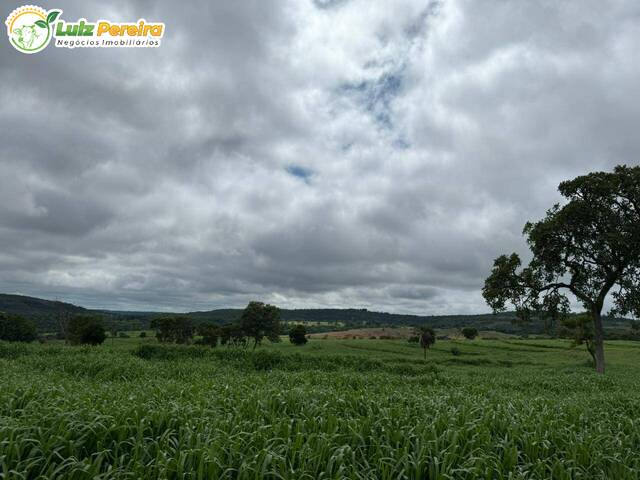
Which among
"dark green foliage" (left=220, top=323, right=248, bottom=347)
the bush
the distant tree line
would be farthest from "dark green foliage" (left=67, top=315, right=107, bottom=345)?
the bush

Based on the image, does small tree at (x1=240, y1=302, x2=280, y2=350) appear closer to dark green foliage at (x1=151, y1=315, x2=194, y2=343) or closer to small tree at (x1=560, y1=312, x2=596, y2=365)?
dark green foliage at (x1=151, y1=315, x2=194, y2=343)

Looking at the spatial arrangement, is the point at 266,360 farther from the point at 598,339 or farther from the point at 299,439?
the point at 598,339

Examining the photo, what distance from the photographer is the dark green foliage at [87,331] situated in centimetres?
7219

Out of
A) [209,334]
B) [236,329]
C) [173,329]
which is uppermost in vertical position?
[236,329]

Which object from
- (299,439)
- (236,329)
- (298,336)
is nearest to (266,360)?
(299,439)

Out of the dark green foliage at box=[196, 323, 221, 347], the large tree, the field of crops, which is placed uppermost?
the large tree

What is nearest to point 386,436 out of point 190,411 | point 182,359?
point 190,411

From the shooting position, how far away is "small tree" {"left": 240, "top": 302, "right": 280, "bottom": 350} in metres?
85.2

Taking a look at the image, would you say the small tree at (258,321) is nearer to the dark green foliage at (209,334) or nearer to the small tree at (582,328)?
the dark green foliage at (209,334)

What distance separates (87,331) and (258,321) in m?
32.6

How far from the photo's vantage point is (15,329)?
84125mm

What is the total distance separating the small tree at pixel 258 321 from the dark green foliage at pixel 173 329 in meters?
16.8

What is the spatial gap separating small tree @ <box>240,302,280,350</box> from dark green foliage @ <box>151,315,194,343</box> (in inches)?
662

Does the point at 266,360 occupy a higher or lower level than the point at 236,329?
higher
